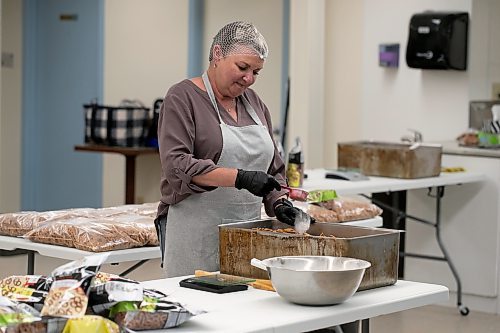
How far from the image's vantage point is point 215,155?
3324 mm

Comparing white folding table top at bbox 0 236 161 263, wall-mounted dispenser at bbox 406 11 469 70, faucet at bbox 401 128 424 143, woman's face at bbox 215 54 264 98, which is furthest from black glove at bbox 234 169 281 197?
wall-mounted dispenser at bbox 406 11 469 70

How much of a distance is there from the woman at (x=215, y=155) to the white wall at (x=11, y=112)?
5670mm

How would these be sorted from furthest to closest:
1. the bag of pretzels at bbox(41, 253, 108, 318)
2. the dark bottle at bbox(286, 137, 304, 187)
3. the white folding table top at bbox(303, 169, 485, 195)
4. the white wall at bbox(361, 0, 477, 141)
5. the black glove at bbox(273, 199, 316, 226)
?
the white wall at bbox(361, 0, 477, 141) < the white folding table top at bbox(303, 169, 485, 195) < the dark bottle at bbox(286, 137, 304, 187) < the black glove at bbox(273, 199, 316, 226) < the bag of pretzels at bbox(41, 253, 108, 318)

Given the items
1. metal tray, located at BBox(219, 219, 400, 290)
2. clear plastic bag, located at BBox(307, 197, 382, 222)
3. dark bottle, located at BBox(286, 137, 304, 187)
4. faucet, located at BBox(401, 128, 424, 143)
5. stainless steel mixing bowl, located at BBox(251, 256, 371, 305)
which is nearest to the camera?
stainless steel mixing bowl, located at BBox(251, 256, 371, 305)

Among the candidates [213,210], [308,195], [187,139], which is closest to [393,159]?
[308,195]

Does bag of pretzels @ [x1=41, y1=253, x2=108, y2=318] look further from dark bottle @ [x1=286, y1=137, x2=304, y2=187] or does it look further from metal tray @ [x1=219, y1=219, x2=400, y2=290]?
dark bottle @ [x1=286, y1=137, x2=304, y2=187]

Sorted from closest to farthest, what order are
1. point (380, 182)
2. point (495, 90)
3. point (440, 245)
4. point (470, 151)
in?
point (380, 182)
point (440, 245)
point (470, 151)
point (495, 90)

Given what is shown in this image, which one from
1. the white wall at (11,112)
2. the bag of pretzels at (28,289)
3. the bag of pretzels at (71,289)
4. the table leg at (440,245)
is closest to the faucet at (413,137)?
the table leg at (440,245)

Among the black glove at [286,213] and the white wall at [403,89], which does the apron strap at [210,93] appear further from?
the white wall at [403,89]

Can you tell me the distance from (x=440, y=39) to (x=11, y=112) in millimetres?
4016

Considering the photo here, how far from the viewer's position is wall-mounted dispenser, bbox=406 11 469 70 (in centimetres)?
665

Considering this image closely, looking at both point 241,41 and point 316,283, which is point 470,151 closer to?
point 241,41

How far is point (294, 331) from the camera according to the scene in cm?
254

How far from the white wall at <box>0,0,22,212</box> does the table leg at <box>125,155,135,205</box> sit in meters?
1.27
